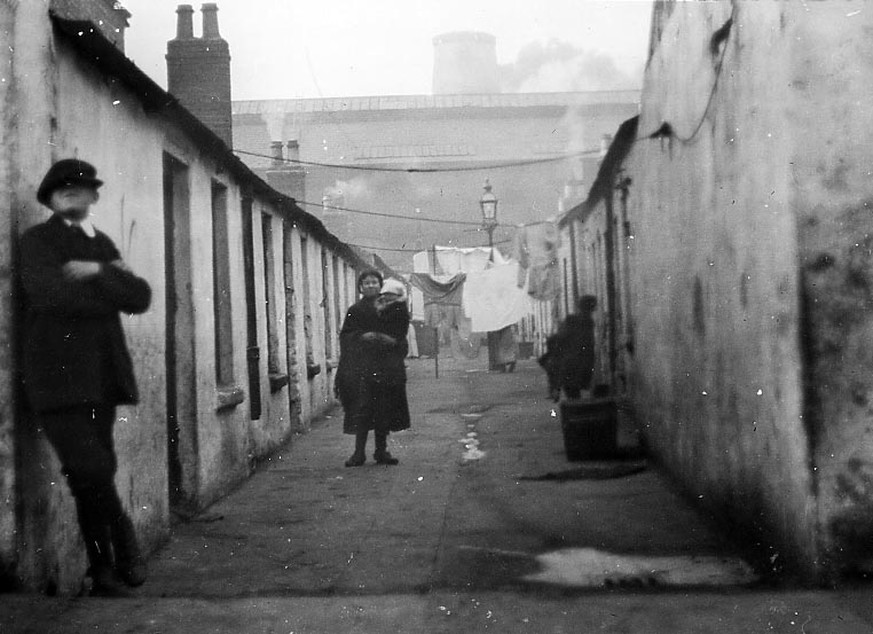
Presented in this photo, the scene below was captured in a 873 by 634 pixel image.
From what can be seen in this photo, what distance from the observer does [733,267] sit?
586cm

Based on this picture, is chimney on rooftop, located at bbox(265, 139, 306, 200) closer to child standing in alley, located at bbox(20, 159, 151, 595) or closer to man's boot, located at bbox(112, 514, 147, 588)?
child standing in alley, located at bbox(20, 159, 151, 595)

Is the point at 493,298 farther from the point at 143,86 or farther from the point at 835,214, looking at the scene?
the point at 835,214

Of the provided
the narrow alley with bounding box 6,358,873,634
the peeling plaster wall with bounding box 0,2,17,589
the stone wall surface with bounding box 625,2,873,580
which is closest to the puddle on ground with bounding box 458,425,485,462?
the narrow alley with bounding box 6,358,873,634

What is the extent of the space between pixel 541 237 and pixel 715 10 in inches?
321

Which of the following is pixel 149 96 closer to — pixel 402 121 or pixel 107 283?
pixel 107 283

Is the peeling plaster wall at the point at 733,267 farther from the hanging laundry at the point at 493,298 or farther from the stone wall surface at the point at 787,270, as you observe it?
the hanging laundry at the point at 493,298

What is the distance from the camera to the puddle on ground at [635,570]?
5.22 metres

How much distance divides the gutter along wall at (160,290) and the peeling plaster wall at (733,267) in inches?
135

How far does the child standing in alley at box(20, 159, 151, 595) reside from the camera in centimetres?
438

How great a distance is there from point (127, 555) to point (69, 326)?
120 cm

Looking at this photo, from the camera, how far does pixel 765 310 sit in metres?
5.26

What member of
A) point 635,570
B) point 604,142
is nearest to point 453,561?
point 635,570

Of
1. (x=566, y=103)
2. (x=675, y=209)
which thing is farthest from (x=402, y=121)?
(x=675, y=209)

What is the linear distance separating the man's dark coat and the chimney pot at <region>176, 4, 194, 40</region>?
8.14 m
